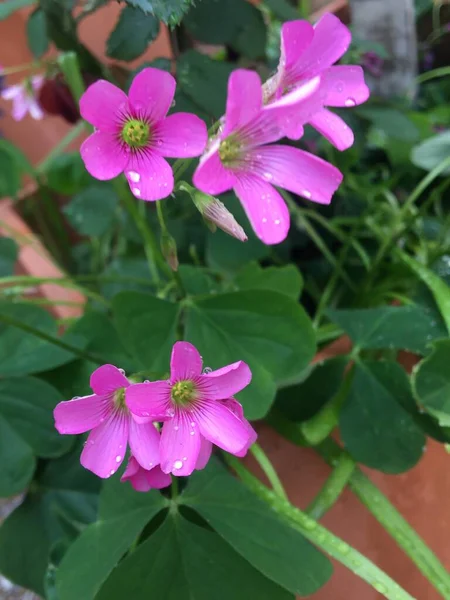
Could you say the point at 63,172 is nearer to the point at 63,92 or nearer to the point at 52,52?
the point at 63,92

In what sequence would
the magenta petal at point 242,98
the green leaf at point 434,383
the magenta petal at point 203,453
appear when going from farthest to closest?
1. the green leaf at point 434,383
2. the magenta petal at point 203,453
3. the magenta petal at point 242,98

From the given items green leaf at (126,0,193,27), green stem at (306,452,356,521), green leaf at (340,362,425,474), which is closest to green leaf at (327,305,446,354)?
green leaf at (340,362,425,474)

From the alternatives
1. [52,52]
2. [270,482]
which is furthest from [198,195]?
A: [52,52]

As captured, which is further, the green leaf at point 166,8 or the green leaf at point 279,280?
the green leaf at point 279,280

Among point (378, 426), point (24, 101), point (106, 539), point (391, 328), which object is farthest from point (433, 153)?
point (24, 101)

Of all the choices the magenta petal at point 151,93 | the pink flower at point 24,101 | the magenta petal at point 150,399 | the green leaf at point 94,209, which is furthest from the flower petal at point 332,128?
the pink flower at point 24,101

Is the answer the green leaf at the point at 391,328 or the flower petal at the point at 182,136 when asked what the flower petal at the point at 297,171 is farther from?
the green leaf at the point at 391,328

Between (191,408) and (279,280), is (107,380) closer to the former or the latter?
(191,408)
